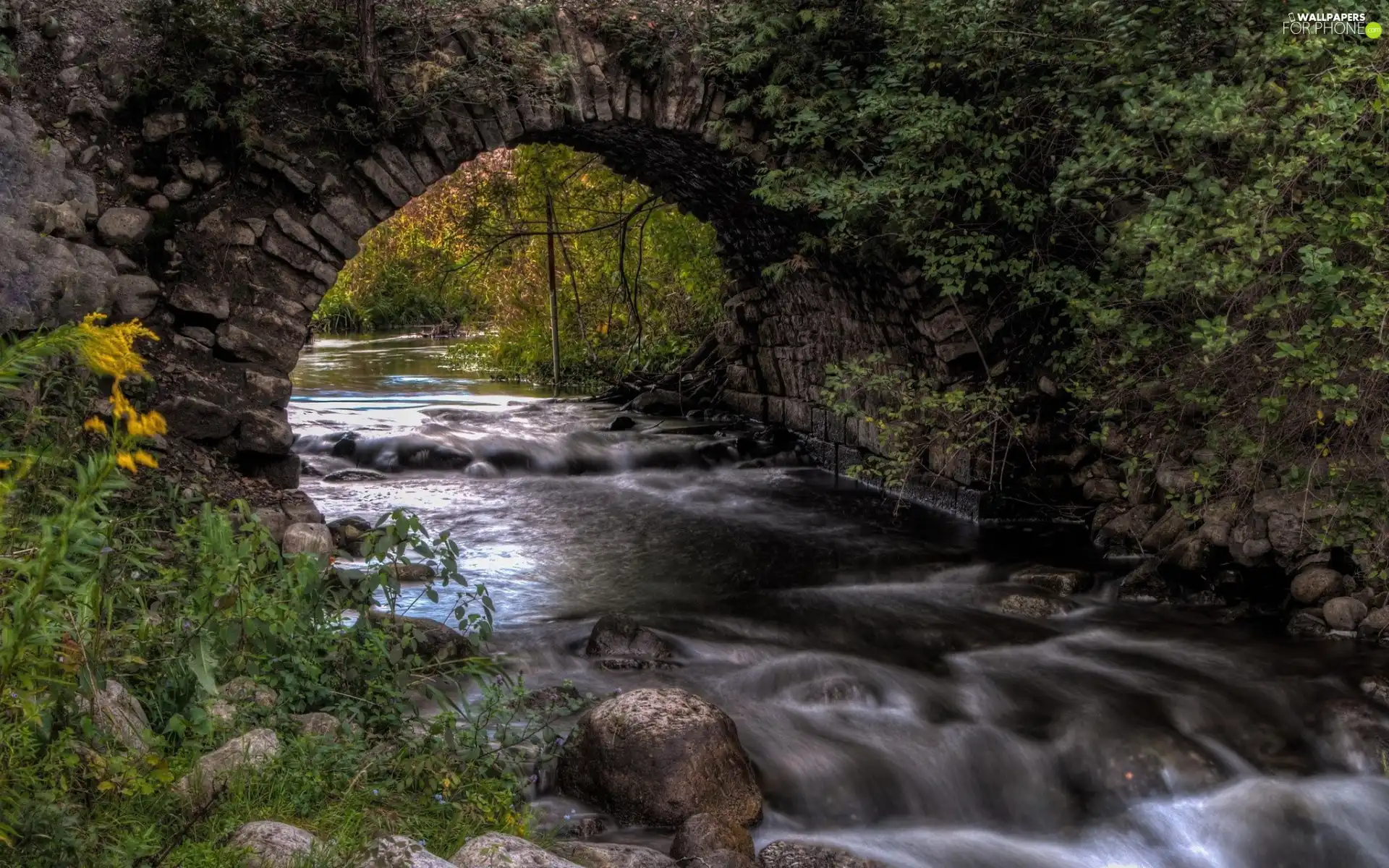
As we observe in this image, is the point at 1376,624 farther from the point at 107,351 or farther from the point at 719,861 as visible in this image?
the point at 107,351

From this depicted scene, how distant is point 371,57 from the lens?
6840mm

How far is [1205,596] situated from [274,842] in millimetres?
5507

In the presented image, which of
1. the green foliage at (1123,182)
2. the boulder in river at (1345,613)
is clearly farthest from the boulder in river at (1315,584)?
the green foliage at (1123,182)

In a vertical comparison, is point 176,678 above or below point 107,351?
below

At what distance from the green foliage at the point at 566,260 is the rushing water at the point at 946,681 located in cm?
435

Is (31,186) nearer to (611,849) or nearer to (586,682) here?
(586,682)

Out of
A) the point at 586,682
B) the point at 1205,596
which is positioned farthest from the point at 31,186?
the point at 1205,596

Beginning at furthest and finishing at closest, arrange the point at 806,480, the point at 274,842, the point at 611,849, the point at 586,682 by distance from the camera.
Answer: the point at 806,480
the point at 586,682
the point at 611,849
the point at 274,842

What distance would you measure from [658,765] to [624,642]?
1667mm

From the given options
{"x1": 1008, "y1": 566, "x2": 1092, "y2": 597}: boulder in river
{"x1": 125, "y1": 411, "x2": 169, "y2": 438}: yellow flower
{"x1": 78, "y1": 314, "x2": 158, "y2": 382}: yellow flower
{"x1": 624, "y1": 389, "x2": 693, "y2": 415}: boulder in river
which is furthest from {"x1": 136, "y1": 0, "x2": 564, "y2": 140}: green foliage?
{"x1": 624, "y1": 389, "x2": 693, "y2": 415}: boulder in river

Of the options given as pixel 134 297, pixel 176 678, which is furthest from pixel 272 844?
pixel 134 297

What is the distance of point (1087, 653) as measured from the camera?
579 cm

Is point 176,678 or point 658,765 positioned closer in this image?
point 176,678

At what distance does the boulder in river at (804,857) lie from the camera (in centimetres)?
368
